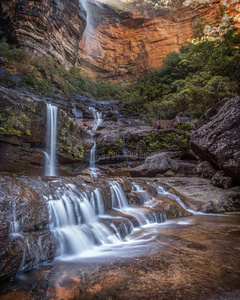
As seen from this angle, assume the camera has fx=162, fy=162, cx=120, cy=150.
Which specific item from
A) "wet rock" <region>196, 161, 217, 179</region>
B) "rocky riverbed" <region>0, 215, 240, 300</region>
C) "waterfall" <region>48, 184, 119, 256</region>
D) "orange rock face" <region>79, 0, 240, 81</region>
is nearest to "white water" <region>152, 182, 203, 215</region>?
"rocky riverbed" <region>0, 215, 240, 300</region>

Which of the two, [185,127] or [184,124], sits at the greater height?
[184,124]

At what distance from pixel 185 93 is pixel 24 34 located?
20.5m

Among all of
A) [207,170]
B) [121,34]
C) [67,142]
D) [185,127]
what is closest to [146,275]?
[207,170]

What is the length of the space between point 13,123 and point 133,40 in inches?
1563

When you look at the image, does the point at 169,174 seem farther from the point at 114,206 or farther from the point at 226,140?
the point at 114,206

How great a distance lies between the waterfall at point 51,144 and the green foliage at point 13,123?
112cm

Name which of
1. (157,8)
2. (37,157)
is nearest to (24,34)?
(37,157)

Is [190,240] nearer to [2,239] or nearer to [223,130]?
[2,239]

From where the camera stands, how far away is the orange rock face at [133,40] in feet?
112

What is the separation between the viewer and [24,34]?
781 inches

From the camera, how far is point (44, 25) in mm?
22250

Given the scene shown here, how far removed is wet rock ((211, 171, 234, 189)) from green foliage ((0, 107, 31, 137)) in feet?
29.0

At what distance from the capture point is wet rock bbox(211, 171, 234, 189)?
664 cm

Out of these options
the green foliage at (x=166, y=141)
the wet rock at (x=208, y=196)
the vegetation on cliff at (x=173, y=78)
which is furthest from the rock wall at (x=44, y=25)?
the wet rock at (x=208, y=196)
